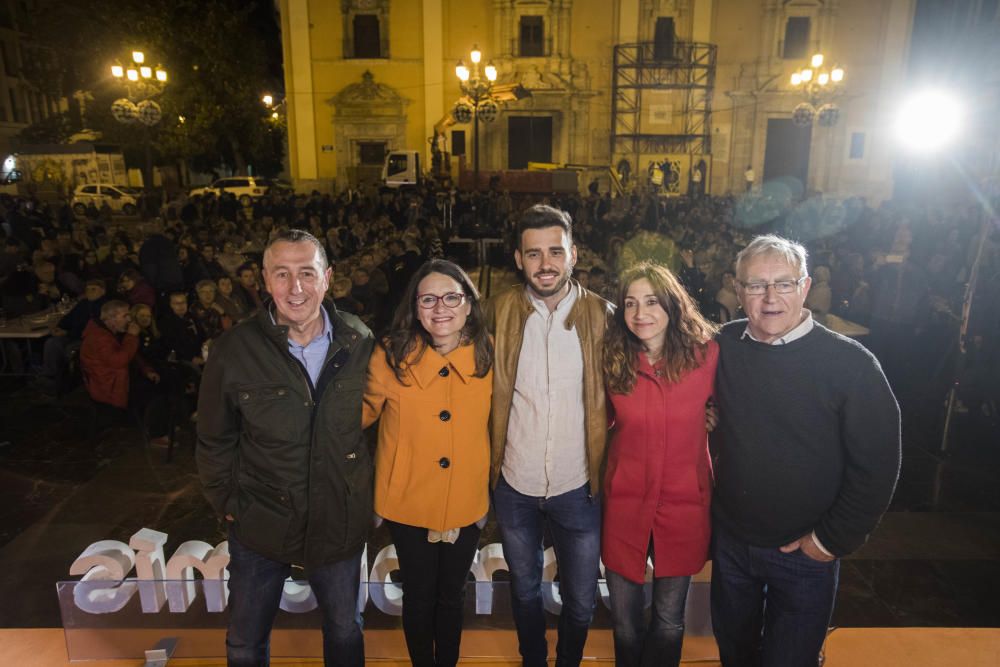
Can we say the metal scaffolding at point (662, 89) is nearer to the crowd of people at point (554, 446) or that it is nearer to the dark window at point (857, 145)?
the dark window at point (857, 145)

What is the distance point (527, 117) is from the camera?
2252 cm

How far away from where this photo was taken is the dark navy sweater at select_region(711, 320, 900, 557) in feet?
6.40

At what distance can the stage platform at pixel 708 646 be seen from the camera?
2828 mm

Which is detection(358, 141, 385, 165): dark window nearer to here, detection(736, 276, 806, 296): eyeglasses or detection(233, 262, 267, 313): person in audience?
detection(233, 262, 267, 313): person in audience

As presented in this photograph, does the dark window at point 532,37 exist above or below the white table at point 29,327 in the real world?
above

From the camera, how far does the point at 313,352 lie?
2262mm

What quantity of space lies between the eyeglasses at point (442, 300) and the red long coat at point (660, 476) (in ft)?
2.03

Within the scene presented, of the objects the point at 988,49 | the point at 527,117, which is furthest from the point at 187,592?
the point at 527,117

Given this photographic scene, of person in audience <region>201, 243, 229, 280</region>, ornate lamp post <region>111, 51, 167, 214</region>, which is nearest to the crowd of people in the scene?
person in audience <region>201, 243, 229, 280</region>

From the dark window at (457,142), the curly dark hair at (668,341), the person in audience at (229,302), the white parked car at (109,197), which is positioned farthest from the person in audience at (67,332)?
the dark window at (457,142)

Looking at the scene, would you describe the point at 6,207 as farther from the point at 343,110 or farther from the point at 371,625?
the point at 371,625

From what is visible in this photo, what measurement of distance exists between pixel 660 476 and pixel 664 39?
22661mm

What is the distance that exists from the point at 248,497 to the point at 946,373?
232 inches

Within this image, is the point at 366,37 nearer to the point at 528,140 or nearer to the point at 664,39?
the point at 528,140
